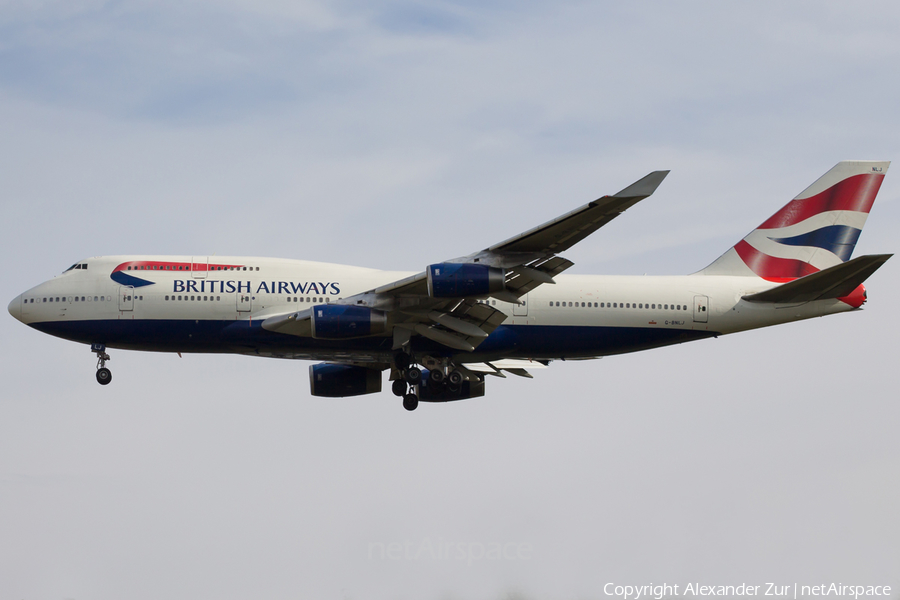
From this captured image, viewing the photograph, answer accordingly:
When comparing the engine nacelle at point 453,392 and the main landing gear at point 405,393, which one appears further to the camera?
the engine nacelle at point 453,392

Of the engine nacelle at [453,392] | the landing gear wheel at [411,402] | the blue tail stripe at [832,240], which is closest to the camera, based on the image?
the landing gear wheel at [411,402]

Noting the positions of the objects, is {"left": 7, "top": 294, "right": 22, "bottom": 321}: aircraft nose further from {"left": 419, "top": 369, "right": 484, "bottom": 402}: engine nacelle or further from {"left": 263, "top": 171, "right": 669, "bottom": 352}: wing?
{"left": 419, "top": 369, "right": 484, "bottom": 402}: engine nacelle

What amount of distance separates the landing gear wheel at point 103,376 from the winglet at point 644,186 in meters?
19.4

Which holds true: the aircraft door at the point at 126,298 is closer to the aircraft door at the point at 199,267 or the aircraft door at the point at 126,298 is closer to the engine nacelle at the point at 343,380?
the aircraft door at the point at 199,267

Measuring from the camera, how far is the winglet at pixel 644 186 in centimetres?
2506

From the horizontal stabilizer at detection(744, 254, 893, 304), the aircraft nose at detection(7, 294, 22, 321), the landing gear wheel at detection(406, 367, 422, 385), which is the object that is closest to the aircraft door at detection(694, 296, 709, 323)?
the horizontal stabilizer at detection(744, 254, 893, 304)

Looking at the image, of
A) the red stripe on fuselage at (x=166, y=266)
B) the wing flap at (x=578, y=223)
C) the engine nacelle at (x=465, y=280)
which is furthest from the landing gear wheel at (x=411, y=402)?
the wing flap at (x=578, y=223)

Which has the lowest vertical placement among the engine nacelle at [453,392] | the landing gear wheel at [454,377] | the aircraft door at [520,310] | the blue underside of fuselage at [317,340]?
the engine nacelle at [453,392]

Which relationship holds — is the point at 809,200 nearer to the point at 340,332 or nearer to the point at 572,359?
the point at 572,359

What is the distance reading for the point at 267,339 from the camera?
1314 inches

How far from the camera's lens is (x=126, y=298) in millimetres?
33875

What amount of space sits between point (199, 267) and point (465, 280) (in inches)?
414

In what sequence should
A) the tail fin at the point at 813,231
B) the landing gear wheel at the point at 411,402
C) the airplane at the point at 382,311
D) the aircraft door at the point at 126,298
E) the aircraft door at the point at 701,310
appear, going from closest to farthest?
1. the airplane at the point at 382,311
2. the aircraft door at the point at 126,298
3. the aircraft door at the point at 701,310
4. the landing gear wheel at the point at 411,402
5. the tail fin at the point at 813,231

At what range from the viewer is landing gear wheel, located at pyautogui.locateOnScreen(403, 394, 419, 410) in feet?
118
